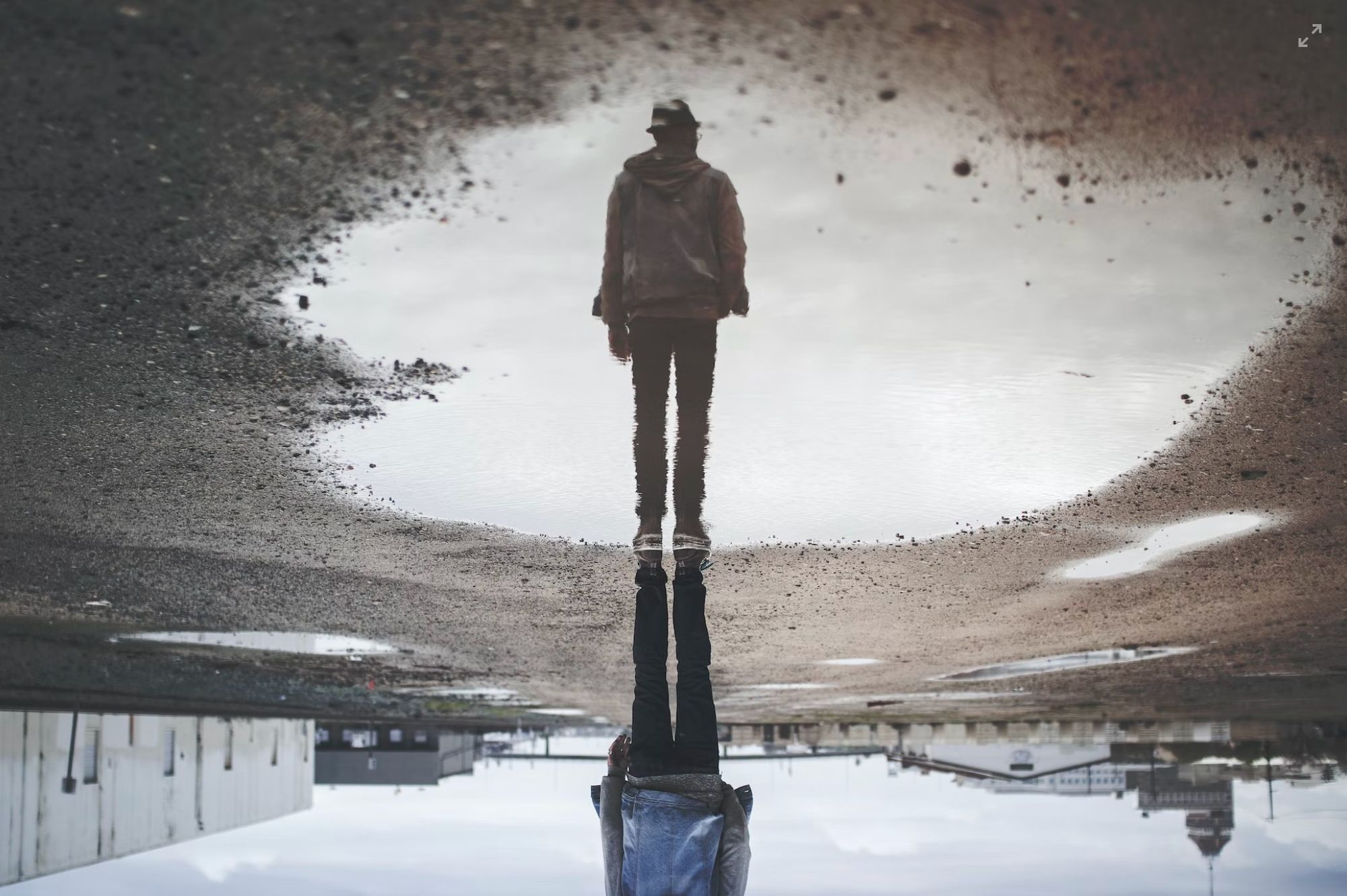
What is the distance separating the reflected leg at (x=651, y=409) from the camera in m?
2.57

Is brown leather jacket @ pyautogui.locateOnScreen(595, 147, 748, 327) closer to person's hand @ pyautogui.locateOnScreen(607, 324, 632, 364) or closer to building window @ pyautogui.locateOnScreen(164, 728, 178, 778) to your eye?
person's hand @ pyautogui.locateOnScreen(607, 324, 632, 364)

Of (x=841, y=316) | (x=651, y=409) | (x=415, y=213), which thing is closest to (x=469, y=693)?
(x=651, y=409)

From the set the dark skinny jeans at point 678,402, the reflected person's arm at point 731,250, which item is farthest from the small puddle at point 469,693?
the reflected person's arm at point 731,250

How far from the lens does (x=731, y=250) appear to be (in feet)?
7.68

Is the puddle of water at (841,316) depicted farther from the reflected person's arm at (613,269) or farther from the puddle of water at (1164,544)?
the puddle of water at (1164,544)

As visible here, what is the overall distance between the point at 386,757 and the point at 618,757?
27874 mm

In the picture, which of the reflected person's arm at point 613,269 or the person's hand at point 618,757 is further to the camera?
the person's hand at point 618,757

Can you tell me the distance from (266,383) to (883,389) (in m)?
1.66

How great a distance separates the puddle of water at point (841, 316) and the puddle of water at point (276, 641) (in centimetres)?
310

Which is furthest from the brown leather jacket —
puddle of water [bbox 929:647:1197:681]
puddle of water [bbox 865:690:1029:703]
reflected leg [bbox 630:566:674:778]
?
puddle of water [bbox 865:690:1029:703]

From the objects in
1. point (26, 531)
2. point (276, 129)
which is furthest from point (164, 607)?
point (276, 129)

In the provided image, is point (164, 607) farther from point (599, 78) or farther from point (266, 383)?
point (599, 78)

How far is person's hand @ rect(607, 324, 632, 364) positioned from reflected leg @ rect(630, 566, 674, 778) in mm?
772

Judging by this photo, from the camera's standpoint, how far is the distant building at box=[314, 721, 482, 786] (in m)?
28.9
